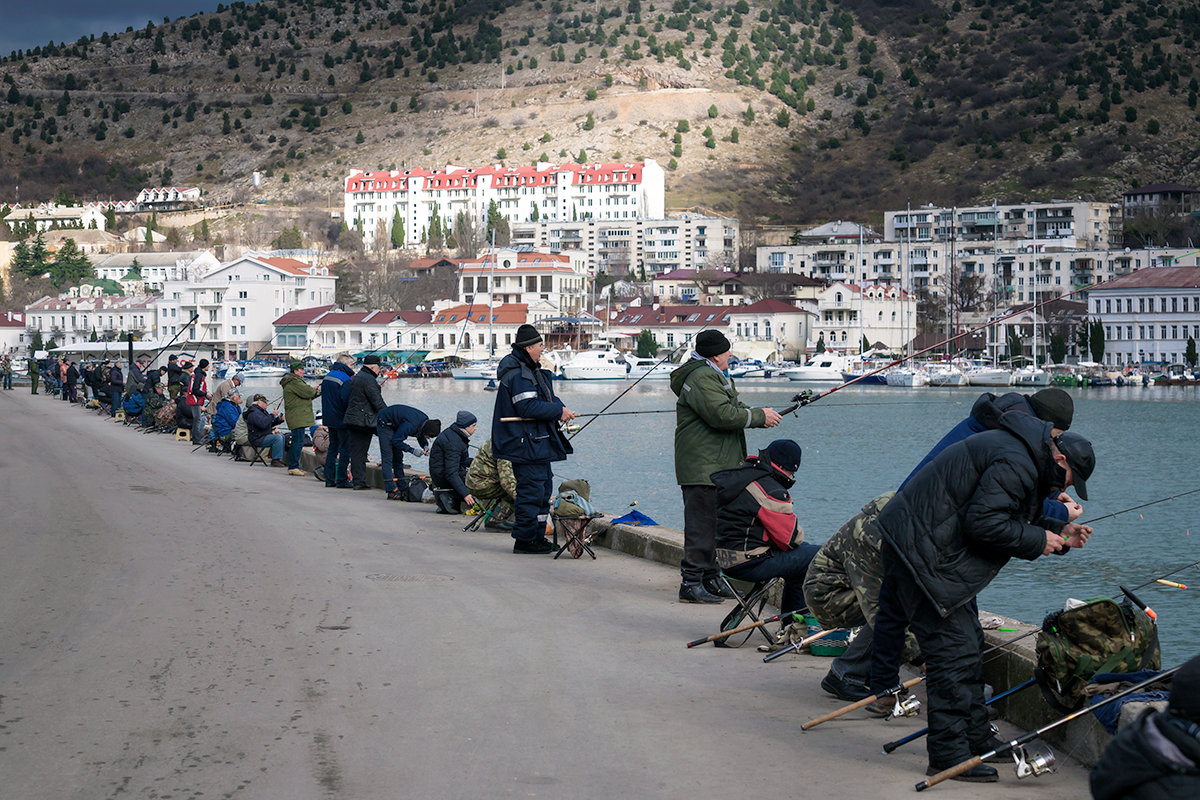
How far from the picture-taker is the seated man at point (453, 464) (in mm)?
14000

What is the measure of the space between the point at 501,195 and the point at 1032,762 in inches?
7386

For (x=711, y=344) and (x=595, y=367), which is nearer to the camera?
(x=711, y=344)

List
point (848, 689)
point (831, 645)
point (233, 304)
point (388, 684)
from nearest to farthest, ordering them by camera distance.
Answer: point (848, 689) < point (388, 684) < point (831, 645) < point (233, 304)

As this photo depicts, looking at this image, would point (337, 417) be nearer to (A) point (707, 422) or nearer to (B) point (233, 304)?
(A) point (707, 422)

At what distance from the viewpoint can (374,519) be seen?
14039 millimetres

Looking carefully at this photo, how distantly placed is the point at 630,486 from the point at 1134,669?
26.8 m

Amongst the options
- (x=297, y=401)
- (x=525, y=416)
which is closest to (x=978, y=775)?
(x=525, y=416)

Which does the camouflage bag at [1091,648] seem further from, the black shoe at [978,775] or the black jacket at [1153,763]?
the black jacket at [1153,763]

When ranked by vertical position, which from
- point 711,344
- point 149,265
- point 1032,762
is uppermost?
point 149,265

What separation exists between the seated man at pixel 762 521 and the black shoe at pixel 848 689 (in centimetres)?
128

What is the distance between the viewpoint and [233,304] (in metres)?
128

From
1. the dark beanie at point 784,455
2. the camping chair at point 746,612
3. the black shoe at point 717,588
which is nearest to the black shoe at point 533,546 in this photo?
the black shoe at point 717,588

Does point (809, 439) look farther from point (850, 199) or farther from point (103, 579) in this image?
point (850, 199)

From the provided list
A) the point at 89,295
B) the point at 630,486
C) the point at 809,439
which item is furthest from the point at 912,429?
the point at 89,295
